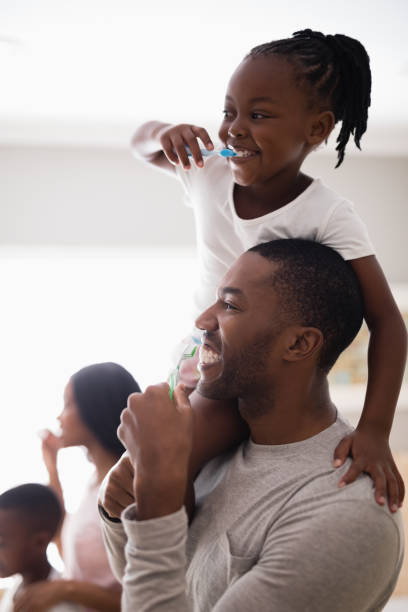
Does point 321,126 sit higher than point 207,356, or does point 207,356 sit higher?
point 321,126

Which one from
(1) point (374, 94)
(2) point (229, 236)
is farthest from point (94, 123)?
(2) point (229, 236)

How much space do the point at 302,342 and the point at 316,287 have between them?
0.30 ft

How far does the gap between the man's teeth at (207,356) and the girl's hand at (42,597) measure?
0.79 meters

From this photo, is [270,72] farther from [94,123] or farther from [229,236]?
[94,123]

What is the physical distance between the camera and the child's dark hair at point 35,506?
167cm

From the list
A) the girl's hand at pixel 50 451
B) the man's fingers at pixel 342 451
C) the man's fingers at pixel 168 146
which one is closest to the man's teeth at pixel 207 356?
the man's fingers at pixel 342 451

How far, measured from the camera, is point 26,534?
1.65 meters

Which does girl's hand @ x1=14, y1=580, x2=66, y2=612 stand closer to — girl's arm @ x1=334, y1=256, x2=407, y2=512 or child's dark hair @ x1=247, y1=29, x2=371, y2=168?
girl's arm @ x1=334, y1=256, x2=407, y2=512

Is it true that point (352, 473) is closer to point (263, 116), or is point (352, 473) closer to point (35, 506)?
point (263, 116)

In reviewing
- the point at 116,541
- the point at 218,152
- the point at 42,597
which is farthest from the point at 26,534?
the point at 218,152

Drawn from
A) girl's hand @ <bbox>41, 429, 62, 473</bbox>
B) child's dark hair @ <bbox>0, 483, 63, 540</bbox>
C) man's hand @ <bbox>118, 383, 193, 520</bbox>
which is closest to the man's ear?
man's hand @ <bbox>118, 383, 193, 520</bbox>

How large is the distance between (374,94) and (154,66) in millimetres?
1112

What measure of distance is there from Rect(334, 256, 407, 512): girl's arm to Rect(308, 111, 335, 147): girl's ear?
0.23m

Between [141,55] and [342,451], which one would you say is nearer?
[342,451]
